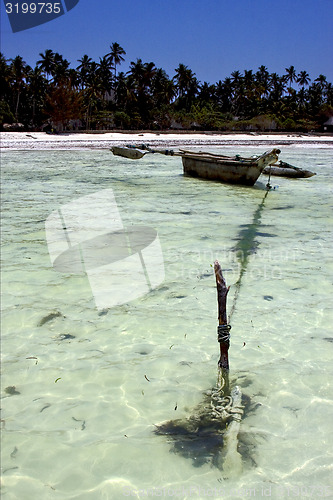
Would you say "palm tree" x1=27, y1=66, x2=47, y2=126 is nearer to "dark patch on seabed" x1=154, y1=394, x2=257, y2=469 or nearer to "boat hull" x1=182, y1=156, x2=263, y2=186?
"boat hull" x1=182, y1=156, x2=263, y2=186

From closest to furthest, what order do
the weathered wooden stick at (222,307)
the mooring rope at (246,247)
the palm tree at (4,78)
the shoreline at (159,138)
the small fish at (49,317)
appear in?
the weathered wooden stick at (222,307)
the small fish at (49,317)
the mooring rope at (246,247)
the shoreline at (159,138)
the palm tree at (4,78)

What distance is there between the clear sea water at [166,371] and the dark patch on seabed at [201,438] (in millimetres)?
18

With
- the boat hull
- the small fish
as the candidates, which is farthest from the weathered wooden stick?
the boat hull

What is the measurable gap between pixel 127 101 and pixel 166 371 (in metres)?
57.0

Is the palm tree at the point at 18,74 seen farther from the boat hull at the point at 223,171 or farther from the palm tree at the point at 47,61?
the boat hull at the point at 223,171

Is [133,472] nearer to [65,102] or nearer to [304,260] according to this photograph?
[304,260]

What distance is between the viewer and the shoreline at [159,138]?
36.1 m

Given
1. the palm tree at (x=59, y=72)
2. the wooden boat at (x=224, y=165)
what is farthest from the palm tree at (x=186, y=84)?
the wooden boat at (x=224, y=165)

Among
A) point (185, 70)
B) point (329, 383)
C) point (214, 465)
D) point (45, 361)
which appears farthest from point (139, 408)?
point (185, 70)

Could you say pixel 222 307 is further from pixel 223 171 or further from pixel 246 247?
pixel 223 171

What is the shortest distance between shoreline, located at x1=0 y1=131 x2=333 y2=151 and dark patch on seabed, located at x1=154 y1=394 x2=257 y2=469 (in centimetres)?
3282

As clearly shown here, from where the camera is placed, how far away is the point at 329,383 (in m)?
3.46

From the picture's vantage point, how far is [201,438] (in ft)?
9.29

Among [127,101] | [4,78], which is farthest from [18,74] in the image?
[127,101]
